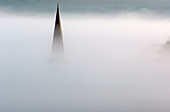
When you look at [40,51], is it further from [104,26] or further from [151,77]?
[151,77]

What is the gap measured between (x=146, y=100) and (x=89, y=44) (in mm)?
779

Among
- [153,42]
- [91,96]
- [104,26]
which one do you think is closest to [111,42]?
[104,26]

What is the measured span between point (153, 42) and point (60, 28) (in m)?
0.91

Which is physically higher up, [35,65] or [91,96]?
[35,65]

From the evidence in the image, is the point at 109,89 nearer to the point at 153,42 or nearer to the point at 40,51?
the point at 153,42

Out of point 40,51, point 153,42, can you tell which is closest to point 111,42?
point 153,42

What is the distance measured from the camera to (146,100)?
2135 mm

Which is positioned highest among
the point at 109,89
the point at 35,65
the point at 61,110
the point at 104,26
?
the point at 104,26

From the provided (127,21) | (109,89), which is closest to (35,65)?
(109,89)

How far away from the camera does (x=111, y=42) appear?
2119 millimetres

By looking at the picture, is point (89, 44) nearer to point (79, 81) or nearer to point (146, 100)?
point (79, 81)

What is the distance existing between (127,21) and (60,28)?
65 centimetres

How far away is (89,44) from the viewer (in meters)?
2.11

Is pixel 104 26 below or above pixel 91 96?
above
